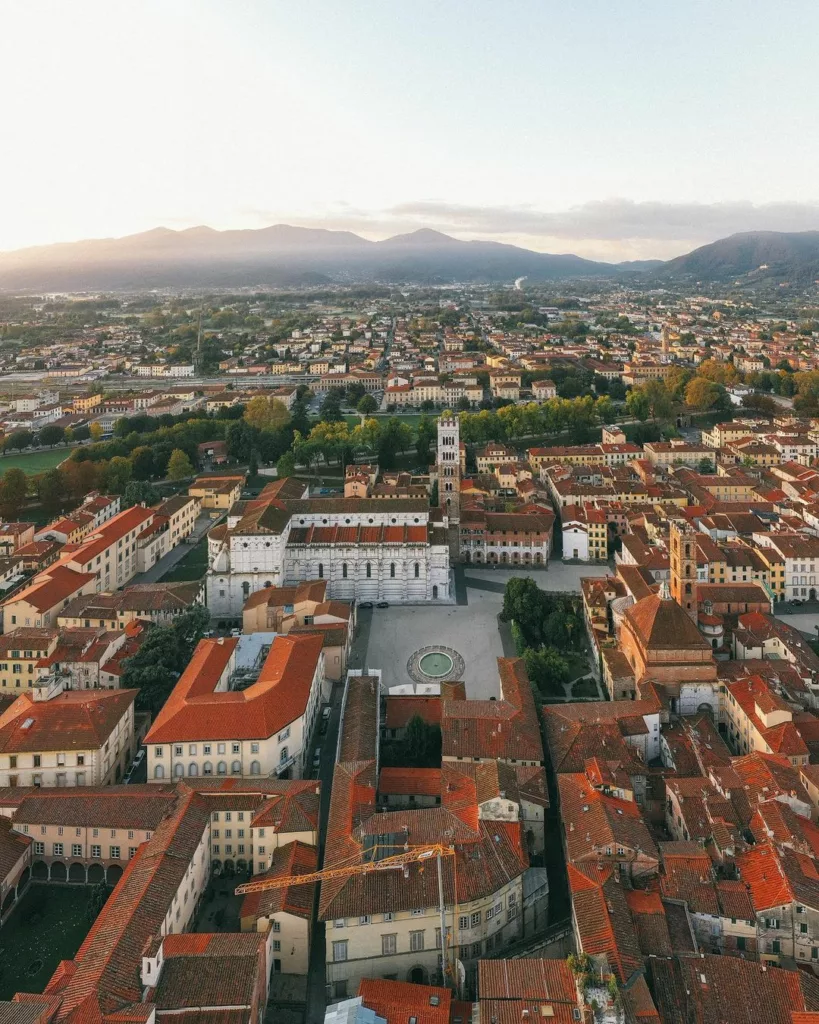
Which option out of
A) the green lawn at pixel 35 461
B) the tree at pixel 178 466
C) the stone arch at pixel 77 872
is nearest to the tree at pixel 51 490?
the tree at pixel 178 466

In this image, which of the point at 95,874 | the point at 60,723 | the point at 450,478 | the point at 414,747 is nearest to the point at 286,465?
the point at 450,478

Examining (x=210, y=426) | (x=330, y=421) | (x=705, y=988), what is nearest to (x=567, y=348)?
(x=330, y=421)

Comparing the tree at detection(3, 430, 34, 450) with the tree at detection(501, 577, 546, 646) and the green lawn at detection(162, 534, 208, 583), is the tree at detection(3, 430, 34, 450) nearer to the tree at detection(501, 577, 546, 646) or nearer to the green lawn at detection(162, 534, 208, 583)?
the green lawn at detection(162, 534, 208, 583)

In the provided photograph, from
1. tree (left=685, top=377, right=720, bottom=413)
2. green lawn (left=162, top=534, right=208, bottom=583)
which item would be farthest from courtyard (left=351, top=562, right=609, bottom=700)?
tree (left=685, top=377, right=720, bottom=413)

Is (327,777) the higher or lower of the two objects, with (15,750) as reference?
lower

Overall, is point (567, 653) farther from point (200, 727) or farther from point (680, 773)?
point (200, 727)
